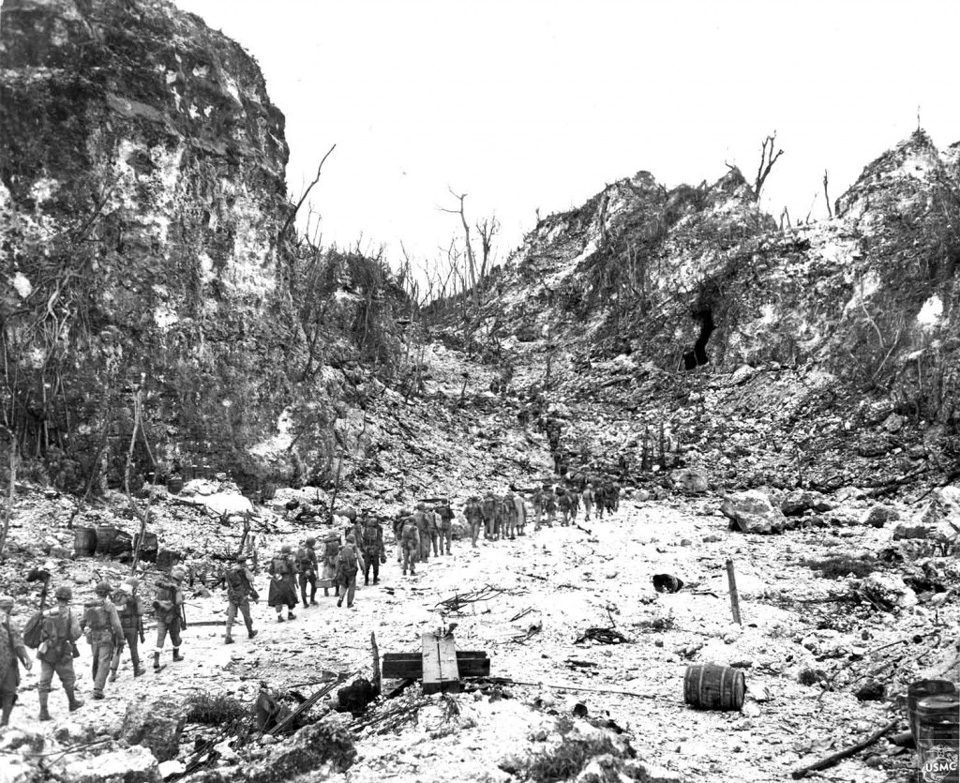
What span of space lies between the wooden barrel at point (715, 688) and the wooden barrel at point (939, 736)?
2331 mm

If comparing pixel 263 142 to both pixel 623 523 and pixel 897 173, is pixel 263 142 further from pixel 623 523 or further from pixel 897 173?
pixel 897 173

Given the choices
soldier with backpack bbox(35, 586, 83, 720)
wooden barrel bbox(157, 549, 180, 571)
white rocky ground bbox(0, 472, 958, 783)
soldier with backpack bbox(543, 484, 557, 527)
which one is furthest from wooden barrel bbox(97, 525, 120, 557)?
soldier with backpack bbox(543, 484, 557, 527)

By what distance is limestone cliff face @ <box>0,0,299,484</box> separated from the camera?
19.3 metres

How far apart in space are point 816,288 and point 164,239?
80.9ft

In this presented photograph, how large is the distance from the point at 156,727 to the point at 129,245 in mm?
18054

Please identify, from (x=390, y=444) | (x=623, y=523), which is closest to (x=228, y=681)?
(x=623, y=523)

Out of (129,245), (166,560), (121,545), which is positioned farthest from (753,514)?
(129,245)

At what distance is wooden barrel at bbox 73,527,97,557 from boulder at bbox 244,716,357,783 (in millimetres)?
10006

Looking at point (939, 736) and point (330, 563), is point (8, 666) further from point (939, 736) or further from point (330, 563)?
point (939, 736)

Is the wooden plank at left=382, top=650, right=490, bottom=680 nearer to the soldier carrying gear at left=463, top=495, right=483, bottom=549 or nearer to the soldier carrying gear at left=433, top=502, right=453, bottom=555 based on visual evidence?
the soldier carrying gear at left=433, top=502, right=453, bottom=555

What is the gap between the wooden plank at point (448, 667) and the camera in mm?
6895

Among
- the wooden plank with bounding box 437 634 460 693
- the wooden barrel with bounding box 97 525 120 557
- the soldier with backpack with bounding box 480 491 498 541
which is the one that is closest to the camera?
the wooden plank with bounding box 437 634 460 693

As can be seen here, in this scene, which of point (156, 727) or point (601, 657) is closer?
point (156, 727)

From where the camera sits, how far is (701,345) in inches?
1375
